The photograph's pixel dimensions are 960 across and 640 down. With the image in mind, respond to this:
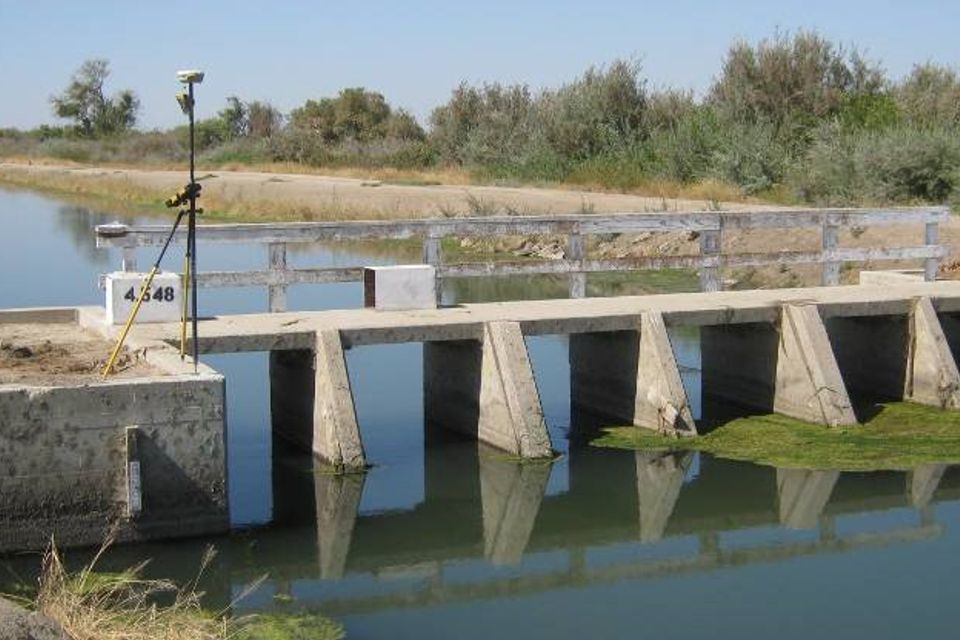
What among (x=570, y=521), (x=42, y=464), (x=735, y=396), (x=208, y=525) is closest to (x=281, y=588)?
(x=208, y=525)

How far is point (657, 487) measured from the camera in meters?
15.1

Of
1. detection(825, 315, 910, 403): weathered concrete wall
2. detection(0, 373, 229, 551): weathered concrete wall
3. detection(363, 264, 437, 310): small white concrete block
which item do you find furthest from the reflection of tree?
detection(0, 373, 229, 551): weathered concrete wall

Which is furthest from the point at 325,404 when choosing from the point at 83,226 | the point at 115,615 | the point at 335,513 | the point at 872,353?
the point at 83,226

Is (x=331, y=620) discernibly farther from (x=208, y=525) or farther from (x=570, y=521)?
(x=570, y=521)

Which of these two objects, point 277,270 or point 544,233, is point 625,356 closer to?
point 544,233

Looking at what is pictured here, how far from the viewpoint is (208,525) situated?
41.0 feet

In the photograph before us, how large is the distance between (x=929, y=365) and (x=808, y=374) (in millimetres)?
1709

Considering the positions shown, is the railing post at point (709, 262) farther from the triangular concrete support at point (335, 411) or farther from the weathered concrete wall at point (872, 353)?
the triangular concrete support at point (335, 411)

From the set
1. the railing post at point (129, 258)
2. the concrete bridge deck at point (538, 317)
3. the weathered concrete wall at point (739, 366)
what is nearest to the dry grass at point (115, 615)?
→ the concrete bridge deck at point (538, 317)

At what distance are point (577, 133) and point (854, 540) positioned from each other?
36479 mm

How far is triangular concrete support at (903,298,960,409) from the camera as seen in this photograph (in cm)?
1702

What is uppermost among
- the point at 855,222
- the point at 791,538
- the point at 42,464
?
the point at 855,222

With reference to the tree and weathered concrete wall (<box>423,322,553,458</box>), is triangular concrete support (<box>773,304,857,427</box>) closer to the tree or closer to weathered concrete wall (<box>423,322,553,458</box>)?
weathered concrete wall (<box>423,322,553,458</box>)

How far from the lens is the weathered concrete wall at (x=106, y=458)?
11789mm
